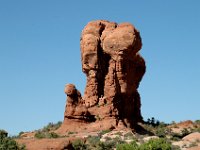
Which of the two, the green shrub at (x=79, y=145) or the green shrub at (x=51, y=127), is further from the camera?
the green shrub at (x=51, y=127)

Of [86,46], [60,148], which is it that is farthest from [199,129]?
[60,148]

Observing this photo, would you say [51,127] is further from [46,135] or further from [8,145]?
[8,145]

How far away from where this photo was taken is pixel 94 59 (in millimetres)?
61406

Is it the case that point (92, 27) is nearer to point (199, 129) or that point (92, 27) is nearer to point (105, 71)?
point (105, 71)

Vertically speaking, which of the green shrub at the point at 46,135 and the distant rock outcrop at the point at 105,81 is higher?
the distant rock outcrop at the point at 105,81

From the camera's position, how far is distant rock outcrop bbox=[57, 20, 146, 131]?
5847 centimetres

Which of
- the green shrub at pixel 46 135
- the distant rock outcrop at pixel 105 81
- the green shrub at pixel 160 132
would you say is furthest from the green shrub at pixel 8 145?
the green shrub at pixel 160 132

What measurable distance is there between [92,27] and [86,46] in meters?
2.56

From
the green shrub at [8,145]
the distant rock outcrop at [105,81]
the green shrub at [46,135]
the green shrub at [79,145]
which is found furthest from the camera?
the distant rock outcrop at [105,81]

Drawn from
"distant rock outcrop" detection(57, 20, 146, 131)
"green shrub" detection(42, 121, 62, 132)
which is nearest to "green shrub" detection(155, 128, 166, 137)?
"distant rock outcrop" detection(57, 20, 146, 131)

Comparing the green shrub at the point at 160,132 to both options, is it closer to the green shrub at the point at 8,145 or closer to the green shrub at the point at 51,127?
the green shrub at the point at 51,127

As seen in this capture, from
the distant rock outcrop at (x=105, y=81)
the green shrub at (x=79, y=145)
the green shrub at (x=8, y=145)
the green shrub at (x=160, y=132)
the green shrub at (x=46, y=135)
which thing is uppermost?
the distant rock outcrop at (x=105, y=81)

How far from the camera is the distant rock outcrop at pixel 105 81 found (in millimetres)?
58469

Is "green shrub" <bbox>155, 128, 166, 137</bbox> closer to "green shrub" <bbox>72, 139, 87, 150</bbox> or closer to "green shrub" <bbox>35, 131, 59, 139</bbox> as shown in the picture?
"green shrub" <bbox>35, 131, 59, 139</bbox>
